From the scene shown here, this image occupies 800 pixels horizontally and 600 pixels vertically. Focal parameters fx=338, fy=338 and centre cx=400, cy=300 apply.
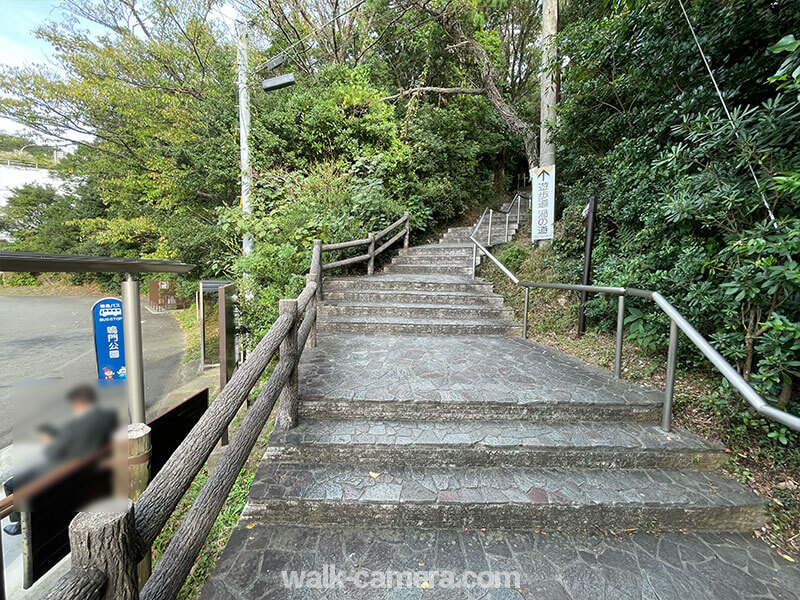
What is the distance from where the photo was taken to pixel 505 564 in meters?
1.70

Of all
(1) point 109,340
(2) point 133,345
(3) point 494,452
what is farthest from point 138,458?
(3) point 494,452

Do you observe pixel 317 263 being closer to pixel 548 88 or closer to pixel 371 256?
pixel 371 256

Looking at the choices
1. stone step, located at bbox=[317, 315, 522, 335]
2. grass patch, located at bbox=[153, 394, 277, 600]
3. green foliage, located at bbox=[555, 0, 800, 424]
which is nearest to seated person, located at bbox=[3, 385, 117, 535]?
grass patch, located at bbox=[153, 394, 277, 600]

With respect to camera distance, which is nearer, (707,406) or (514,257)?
(707,406)

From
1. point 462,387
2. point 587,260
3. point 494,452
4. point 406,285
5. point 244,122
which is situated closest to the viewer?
point 494,452

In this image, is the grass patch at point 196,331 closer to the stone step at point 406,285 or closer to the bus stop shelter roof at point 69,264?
the stone step at point 406,285

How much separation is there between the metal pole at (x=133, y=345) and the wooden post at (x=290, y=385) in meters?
0.82

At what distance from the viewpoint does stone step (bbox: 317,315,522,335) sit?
14.5ft

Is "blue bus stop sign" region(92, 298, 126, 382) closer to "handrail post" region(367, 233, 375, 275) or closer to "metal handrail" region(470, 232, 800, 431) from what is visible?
"metal handrail" region(470, 232, 800, 431)

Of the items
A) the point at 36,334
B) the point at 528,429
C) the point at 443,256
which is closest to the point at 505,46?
the point at 443,256

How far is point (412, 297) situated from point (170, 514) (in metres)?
4.21

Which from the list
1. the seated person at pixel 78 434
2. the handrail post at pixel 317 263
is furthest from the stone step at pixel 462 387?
the seated person at pixel 78 434

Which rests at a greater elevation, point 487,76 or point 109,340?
point 487,76

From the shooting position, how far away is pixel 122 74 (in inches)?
367
